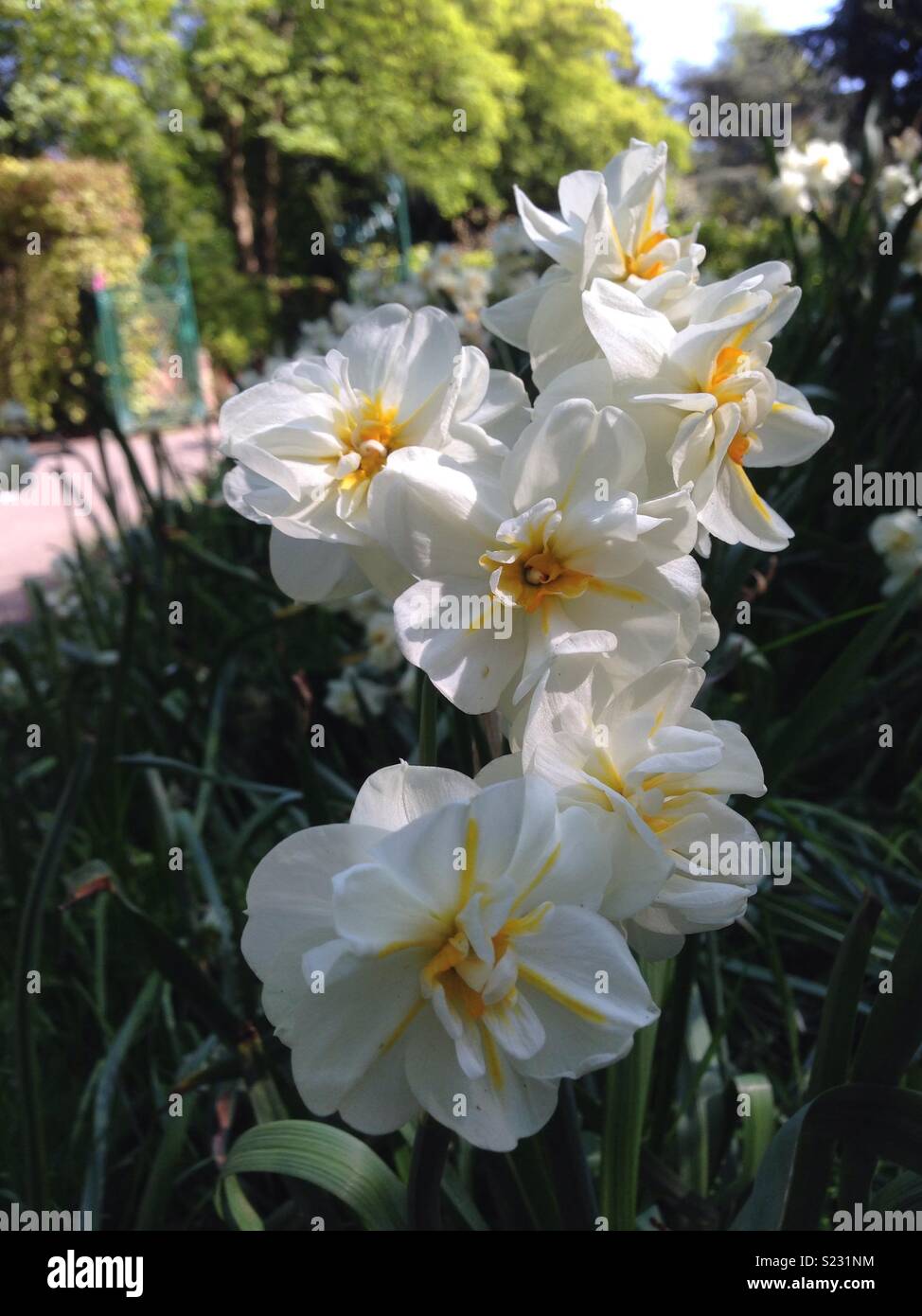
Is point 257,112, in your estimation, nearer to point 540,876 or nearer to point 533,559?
point 533,559

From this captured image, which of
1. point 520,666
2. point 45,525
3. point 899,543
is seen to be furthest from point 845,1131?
point 45,525

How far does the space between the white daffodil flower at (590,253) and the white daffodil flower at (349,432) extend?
50 mm

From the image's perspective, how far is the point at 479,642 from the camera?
1.79 ft

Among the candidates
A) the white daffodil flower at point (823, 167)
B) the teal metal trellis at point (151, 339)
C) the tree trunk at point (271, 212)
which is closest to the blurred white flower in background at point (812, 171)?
A: the white daffodil flower at point (823, 167)

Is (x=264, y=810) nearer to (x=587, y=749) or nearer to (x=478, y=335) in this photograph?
(x=587, y=749)

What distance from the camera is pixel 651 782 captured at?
0.54 m

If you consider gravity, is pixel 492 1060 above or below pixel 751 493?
below

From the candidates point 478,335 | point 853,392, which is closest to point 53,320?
point 478,335

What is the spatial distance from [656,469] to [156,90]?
13.6 metres

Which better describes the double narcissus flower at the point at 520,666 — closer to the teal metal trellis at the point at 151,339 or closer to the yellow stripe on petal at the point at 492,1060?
the yellow stripe on petal at the point at 492,1060

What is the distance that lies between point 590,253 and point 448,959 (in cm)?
46

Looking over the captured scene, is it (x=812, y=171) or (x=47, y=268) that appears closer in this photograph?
(x=812, y=171)

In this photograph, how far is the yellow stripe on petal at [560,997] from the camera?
0.49 metres

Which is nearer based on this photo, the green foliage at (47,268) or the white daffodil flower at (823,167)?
the white daffodil flower at (823,167)
